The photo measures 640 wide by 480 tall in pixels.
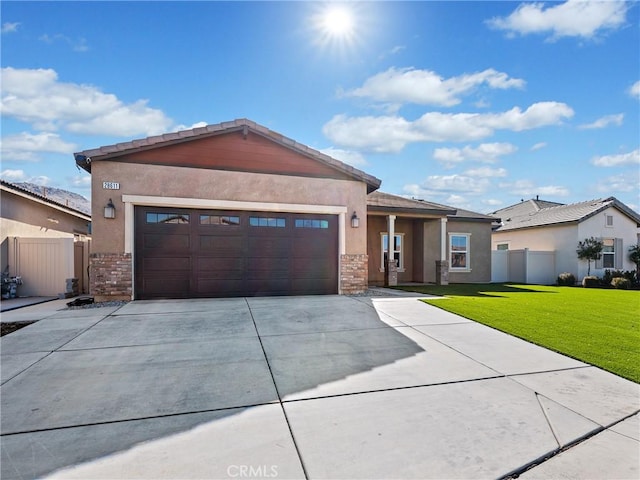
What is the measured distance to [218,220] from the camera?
964 cm

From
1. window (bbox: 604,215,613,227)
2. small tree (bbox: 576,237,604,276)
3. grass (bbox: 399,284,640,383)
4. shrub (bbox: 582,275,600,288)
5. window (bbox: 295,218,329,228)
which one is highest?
window (bbox: 604,215,613,227)

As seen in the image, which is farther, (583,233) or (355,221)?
(583,233)

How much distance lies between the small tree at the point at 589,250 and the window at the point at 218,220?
18579 millimetres

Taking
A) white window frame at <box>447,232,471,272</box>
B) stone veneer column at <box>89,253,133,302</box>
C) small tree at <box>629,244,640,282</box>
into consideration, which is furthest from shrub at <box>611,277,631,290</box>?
stone veneer column at <box>89,253,133,302</box>

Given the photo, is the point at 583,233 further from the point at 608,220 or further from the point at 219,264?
the point at 219,264

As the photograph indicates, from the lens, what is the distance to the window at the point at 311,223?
10.4 m

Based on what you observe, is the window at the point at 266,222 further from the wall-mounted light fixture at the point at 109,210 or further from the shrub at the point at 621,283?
the shrub at the point at 621,283

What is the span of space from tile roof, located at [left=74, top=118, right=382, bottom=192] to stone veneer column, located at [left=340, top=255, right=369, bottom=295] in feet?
8.75

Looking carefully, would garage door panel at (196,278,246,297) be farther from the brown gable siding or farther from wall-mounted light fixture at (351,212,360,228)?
wall-mounted light fixture at (351,212,360,228)

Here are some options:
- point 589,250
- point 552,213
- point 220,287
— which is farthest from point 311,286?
point 552,213

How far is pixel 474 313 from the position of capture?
25.3ft

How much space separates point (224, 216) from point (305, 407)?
24.0 ft

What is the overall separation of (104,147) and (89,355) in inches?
240

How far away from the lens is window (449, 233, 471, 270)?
1689cm
